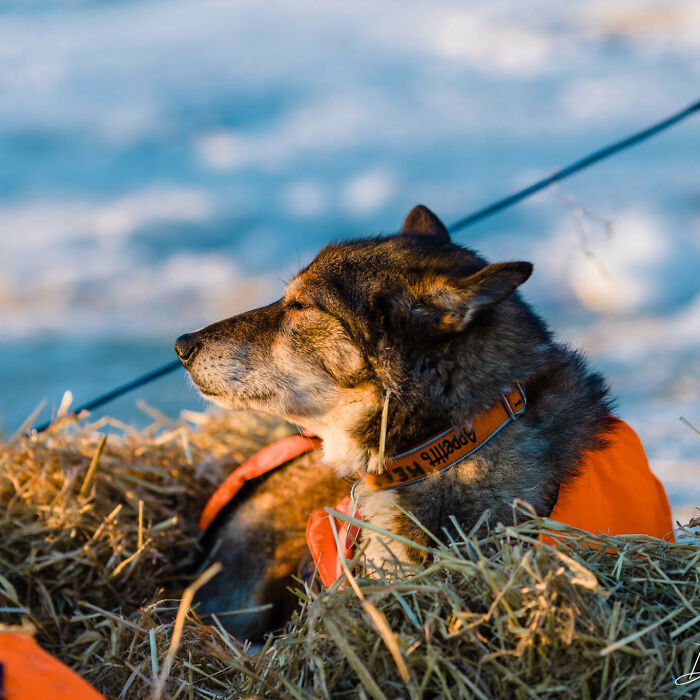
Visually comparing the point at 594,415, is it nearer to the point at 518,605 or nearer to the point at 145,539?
the point at 518,605

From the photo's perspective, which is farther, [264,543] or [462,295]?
[264,543]

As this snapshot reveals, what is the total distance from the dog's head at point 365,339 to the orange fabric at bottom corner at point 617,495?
0.55 m

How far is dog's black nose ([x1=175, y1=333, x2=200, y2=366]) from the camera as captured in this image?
11.4ft

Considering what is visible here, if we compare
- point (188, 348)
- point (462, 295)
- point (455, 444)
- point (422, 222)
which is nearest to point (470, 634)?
point (455, 444)

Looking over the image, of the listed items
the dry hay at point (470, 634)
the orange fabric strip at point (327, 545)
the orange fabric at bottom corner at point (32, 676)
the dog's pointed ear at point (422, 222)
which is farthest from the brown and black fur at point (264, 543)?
the orange fabric at bottom corner at point (32, 676)

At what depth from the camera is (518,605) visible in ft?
6.37

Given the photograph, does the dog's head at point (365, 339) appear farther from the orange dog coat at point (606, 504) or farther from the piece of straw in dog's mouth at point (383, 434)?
the orange dog coat at point (606, 504)

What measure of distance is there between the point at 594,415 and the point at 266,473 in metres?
1.91

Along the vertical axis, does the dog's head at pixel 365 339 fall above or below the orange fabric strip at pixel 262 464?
above

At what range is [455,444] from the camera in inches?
110

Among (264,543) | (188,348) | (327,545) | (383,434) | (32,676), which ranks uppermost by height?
(188,348)

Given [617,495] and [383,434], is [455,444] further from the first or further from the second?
[617,495]

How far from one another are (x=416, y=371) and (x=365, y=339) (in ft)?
0.94

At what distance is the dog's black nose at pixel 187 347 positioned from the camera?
11.4 feet
